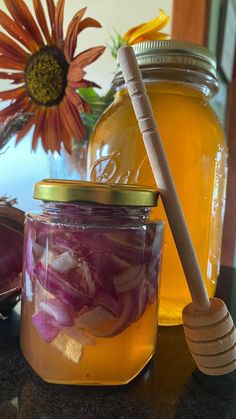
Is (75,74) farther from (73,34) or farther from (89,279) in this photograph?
(89,279)

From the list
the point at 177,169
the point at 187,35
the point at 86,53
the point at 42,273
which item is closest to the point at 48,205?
the point at 42,273

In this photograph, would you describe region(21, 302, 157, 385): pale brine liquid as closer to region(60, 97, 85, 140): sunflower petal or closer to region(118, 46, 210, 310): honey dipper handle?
region(118, 46, 210, 310): honey dipper handle

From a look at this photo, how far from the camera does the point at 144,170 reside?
0.42 meters

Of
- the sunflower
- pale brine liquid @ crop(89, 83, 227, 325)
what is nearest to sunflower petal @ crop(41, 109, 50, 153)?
the sunflower

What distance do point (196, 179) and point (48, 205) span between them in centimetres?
17

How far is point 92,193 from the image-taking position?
0.92 feet

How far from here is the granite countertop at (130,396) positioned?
28 centimetres

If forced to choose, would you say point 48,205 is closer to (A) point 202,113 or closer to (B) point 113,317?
(B) point 113,317

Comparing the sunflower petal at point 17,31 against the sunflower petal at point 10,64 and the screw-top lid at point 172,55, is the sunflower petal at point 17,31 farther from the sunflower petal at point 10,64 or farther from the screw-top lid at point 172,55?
the screw-top lid at point 172,55

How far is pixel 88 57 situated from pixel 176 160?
0.18 metres

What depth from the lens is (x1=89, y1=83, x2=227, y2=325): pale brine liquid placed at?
1.37 ft

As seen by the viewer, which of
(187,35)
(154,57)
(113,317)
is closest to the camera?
(113,317)

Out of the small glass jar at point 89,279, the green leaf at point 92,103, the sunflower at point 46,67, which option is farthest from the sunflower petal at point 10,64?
the small glass jar at point 89,279

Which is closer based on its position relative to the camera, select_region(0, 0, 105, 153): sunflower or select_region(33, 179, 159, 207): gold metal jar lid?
select_region(33, 179, 159, 207): gold metal jar lid
